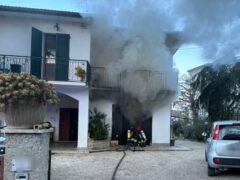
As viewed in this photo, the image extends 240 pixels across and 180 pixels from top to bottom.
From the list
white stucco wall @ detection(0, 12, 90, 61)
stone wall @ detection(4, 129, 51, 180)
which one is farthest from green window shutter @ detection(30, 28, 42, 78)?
stone wall @ detection(4, 129, 51, 180)

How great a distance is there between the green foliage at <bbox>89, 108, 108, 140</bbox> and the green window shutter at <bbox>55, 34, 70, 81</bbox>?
2947 millimetres

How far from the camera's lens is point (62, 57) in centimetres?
1919

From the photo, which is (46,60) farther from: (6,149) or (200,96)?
(6,149)

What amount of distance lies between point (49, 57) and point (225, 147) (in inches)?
461

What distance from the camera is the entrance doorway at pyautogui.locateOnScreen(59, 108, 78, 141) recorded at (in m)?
22.2

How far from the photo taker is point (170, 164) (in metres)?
13.9

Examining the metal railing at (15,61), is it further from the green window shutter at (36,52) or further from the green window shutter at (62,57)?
the green window shutter at (62,57)

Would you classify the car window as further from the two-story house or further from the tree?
the tree

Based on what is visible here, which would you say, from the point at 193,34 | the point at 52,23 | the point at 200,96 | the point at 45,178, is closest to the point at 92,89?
the point at 52,23

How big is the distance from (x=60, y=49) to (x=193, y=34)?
7.36 m

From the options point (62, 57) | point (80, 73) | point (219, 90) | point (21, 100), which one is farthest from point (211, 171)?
point (219, 90)

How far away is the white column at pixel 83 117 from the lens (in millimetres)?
19031

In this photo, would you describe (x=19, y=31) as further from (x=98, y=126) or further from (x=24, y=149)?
(x=24, y=149)

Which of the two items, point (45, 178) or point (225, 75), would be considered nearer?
point (45, 178)
